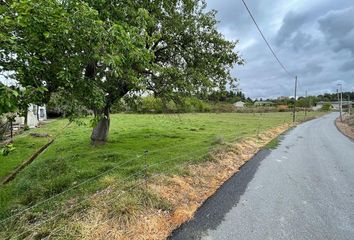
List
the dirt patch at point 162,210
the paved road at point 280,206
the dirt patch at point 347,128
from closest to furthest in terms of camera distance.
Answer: the dirt patch at point 162,210 < the paved road at point 280,206 < the dirt patch at point 347,128

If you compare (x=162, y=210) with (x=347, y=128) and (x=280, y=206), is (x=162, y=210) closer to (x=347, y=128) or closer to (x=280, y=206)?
(x=280, y=206)

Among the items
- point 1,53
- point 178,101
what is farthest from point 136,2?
point 1,53

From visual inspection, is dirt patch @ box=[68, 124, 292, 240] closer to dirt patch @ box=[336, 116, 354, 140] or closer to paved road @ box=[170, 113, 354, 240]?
paved road @ box=[170, 113, 354, 240]

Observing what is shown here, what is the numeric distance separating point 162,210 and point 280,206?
112 inches

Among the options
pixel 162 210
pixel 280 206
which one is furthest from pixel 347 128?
pixel 162 210

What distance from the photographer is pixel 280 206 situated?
666 centimetres

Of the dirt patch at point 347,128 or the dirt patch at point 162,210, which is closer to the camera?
the dirt patch at point 162,210

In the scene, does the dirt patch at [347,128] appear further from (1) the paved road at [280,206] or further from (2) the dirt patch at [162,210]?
(2) the dirt patch at [162,210]

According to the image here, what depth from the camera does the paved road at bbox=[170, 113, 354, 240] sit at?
5.30 m

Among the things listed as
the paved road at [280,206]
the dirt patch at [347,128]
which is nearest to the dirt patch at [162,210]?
the paved road at [280,206]

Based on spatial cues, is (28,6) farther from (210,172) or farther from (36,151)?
(36,151)

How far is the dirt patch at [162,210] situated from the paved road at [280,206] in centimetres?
31

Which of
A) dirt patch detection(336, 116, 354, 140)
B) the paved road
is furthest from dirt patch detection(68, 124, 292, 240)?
dirt patch detection(336, 116, 354, 140)

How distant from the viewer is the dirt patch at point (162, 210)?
503 centimetres
